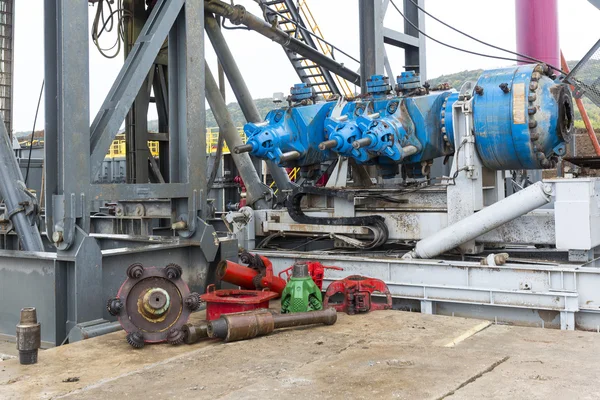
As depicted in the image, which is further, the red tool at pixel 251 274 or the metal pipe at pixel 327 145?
the metal pipe at pixel 327 145

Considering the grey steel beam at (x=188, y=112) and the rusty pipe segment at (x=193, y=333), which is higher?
the grey steel beam at (x=188, y=112)

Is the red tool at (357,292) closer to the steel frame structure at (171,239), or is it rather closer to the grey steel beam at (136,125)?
the steel frame structure at (171,239)

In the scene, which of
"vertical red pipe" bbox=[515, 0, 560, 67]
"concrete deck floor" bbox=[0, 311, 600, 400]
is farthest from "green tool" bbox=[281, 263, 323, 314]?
"vertical red pipe" bbox=[515, 0, 560, 67]

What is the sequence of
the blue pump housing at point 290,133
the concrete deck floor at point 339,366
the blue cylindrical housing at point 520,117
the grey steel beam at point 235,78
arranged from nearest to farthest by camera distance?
1. the concrete deck floor at point 339,366
2. the blue cylindrical housing at point 520,117
3. the blue pump housing at point 290,133
4. the grey steel beam at point 235,78

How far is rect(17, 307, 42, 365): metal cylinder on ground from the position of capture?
4.14m

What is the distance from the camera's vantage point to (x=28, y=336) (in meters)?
4.14

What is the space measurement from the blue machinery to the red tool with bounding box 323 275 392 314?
4.53ft

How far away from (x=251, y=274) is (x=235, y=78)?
3505 mm

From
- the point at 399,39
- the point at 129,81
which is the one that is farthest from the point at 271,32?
the point at 129,81

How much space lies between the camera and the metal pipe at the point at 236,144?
807cm

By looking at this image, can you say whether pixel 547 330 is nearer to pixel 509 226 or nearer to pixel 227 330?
pixel 509 226

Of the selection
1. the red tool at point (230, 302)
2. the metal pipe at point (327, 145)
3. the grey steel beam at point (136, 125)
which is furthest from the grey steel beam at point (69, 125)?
the grey steel beam at point (136, 125)

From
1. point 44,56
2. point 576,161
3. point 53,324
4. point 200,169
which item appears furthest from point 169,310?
point 576,161

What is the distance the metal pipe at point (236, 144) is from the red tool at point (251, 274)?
74.0 inches
